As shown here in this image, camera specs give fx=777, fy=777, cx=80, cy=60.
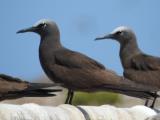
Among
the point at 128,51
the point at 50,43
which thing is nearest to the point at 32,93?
the point at 50,43

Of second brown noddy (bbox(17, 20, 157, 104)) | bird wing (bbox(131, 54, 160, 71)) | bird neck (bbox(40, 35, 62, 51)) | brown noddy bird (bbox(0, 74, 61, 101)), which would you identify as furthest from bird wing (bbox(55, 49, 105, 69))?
brown noddy bird (bbox(0, 74, 61, 101))

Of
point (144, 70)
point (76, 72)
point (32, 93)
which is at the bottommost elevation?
point (32, 93)

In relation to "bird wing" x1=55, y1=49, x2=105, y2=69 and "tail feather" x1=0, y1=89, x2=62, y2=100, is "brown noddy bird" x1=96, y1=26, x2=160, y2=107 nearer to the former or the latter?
"bird wing" x1=55, y1=49, x2=105, y2=69

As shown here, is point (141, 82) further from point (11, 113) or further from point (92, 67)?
point (11, 113)

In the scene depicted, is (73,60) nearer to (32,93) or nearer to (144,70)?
(144,70)

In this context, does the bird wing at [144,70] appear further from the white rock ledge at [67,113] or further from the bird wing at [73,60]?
the white rock ledge at [67,113]

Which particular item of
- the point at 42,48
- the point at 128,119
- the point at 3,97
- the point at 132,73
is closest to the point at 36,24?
the point at 42,48

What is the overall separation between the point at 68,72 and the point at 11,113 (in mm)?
4253

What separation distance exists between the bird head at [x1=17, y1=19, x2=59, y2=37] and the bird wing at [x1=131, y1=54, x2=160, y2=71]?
1.52m

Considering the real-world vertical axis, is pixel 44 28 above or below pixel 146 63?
above

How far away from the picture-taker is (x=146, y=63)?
45.4 ft

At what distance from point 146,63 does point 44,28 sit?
192 centimetres

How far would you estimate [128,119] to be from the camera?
10.0 metres

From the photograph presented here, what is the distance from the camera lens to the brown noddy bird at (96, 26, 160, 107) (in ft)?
44.2
